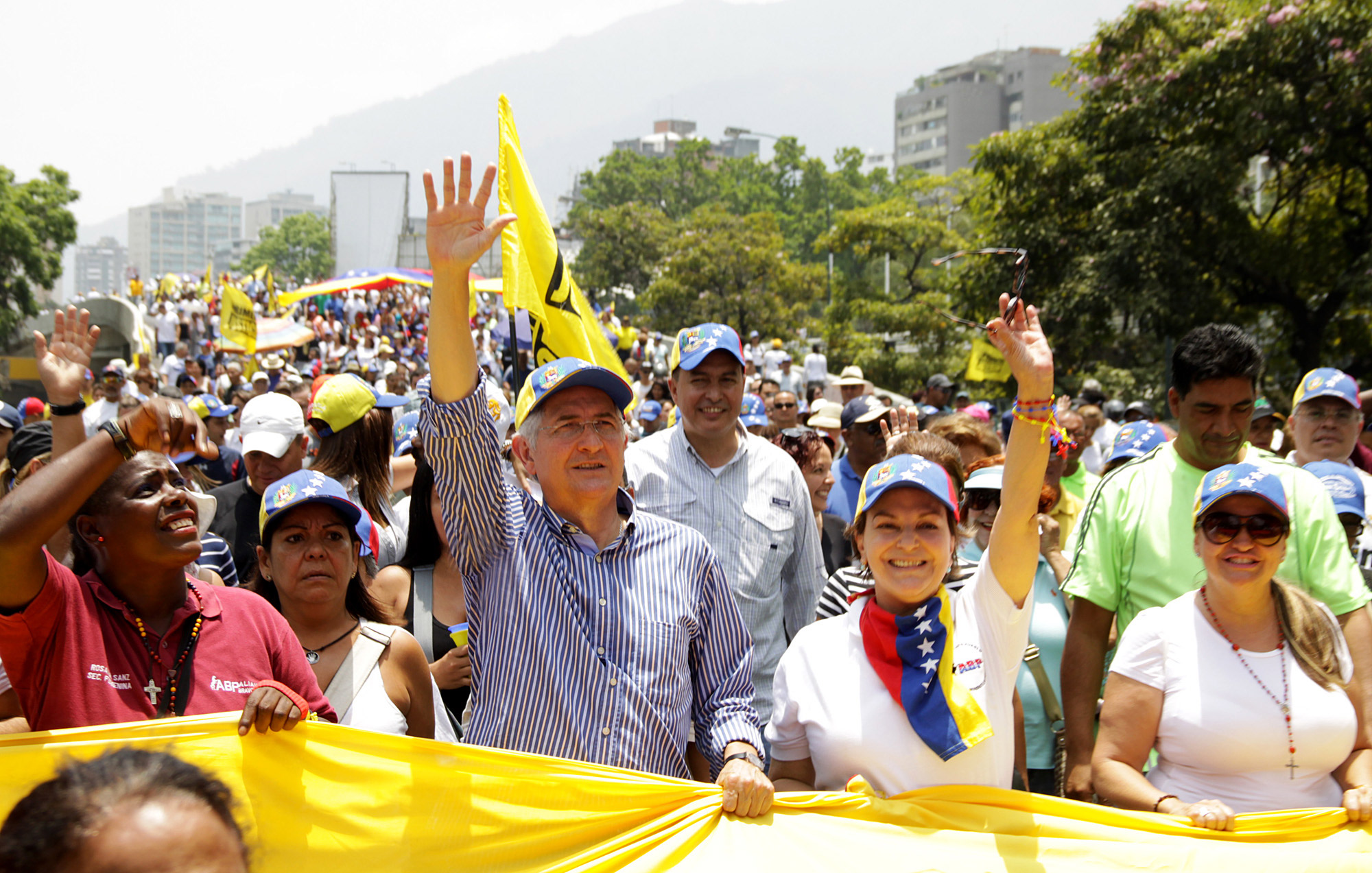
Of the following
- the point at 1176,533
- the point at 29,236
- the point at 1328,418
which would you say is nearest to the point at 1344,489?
the point at 1328,418

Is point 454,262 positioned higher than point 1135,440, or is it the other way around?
point 454,262

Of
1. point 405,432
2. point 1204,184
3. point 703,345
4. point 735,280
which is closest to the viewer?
point 703,345

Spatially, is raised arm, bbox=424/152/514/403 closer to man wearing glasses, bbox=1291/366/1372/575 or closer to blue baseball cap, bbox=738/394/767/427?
man wearing glasses, bbox=1291/366/1372/575

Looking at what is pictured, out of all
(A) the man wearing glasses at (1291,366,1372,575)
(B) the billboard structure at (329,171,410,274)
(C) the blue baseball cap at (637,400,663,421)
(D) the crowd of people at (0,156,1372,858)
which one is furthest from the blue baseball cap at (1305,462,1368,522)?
(B) the billboard structure at (329,171,410,274)

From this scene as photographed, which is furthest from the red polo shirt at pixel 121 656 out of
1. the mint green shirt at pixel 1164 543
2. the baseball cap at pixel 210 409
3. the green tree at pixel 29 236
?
the green tree at pixel 29 236

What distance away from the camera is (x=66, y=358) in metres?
3.26

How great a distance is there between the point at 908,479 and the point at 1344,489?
116 inches

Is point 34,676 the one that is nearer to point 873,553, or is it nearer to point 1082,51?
point 873,553

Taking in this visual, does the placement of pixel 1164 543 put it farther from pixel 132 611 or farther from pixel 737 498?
pixel 132 611

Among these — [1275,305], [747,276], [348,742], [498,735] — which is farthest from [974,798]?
[747,276]

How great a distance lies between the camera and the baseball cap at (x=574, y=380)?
112 inches

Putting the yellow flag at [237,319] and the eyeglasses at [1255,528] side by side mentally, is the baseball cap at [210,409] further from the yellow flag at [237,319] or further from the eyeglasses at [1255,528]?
the eyeglasses at [1255,528]

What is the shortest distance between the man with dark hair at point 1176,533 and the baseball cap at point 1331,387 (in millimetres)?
2029

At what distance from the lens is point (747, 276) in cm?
3531
